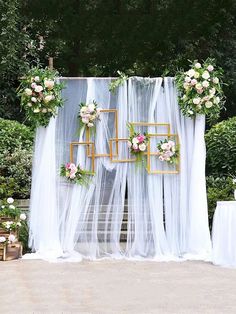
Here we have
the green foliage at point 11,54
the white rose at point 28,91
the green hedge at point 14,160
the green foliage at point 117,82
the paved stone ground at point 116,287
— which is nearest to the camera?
the paved stone ground at point 116,287

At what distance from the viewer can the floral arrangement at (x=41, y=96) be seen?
7449mm

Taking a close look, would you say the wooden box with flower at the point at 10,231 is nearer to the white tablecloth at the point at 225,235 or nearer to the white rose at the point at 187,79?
the white tablecloth at the point at 225,235

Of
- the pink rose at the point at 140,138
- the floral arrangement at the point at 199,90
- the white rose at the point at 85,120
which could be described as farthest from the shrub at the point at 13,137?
the floral arrangement at the point at 199,90

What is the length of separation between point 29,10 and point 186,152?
368 inches

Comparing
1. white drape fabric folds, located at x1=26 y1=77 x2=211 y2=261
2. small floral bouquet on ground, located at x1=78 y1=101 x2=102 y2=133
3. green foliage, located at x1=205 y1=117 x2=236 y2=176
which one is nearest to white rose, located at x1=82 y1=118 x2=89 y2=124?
small floral bouquet on ground, located at x1=78 y1=101 x2=102 y2=133

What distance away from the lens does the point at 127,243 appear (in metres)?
7.54

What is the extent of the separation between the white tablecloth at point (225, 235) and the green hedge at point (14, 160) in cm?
368

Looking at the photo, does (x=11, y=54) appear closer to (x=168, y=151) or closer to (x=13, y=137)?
(x=13, y=137)

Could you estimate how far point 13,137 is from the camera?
10.1m

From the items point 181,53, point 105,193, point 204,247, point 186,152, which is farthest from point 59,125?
point 181,53

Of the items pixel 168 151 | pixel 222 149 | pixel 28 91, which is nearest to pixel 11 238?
Result: pixel 28 91

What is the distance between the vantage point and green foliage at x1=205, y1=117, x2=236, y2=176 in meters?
9.72

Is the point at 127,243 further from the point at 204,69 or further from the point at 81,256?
the point at 204,69

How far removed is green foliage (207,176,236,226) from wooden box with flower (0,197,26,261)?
9.91 ft
